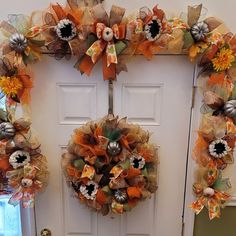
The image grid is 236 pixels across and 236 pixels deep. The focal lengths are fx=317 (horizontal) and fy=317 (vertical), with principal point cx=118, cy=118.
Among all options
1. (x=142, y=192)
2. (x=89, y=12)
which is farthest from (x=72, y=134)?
(x=89, y=12)

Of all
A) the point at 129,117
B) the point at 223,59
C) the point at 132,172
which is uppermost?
the point at 223,59

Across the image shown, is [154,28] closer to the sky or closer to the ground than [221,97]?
closer to the sky

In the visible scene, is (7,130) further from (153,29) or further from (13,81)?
(153,29)

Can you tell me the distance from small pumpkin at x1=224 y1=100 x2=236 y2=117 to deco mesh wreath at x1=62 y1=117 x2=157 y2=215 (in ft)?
1.14

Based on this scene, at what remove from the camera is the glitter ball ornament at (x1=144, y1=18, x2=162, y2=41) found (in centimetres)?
124

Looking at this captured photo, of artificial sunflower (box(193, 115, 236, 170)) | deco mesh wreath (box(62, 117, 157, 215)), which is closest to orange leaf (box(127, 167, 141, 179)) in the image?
deco mesh wreath (box(62, 117, 157, 215))

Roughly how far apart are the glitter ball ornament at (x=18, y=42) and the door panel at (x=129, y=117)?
145 millimetres

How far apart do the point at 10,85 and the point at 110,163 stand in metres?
0.53

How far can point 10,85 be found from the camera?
1.30m

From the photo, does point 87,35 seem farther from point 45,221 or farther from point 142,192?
point 45,221

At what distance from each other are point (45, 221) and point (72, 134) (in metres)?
0.49

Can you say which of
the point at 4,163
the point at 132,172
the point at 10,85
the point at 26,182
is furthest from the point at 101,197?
the point at 10,85

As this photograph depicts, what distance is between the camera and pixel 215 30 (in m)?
1.32

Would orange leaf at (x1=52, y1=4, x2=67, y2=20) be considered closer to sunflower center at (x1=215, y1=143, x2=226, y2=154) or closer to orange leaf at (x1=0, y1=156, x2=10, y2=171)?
orange leaf at (x1=0, y1=156, x2=10, y2=171)
